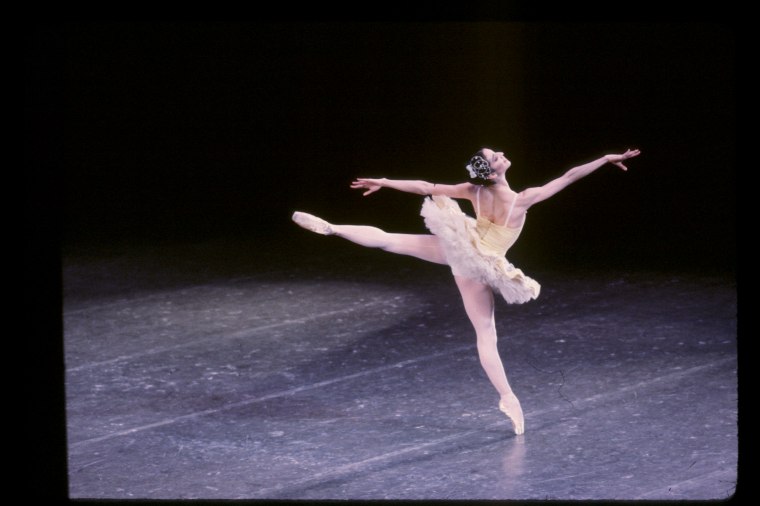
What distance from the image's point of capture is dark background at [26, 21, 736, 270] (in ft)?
25.1

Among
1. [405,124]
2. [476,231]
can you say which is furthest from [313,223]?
[405,124]

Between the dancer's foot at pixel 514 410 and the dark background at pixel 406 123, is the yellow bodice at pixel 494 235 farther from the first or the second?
the dark background at pixel 406 123

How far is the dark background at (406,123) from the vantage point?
25.1ft

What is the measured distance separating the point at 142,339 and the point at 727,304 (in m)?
2.95

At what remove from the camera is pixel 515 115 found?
7758 mm

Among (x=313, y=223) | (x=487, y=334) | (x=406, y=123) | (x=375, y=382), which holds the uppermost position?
(x=406, y=123)

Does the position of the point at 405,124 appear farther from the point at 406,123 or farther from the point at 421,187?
the point at 421,187

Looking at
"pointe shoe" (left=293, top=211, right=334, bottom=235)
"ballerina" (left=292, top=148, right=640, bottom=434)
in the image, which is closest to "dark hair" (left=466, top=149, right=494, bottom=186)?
"ballerina" (left=292, top=148, right=640, bottom=434)

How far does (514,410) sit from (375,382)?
83 cm

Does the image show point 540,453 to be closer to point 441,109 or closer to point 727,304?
point 727,304

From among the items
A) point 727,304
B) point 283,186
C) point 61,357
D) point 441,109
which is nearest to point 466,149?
point 441,109

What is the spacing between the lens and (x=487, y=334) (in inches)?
A: 191

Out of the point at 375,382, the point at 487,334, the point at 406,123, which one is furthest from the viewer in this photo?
the point at 406,123

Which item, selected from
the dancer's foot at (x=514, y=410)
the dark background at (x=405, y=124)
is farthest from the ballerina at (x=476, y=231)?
the dark background at (x=405, y=124)
